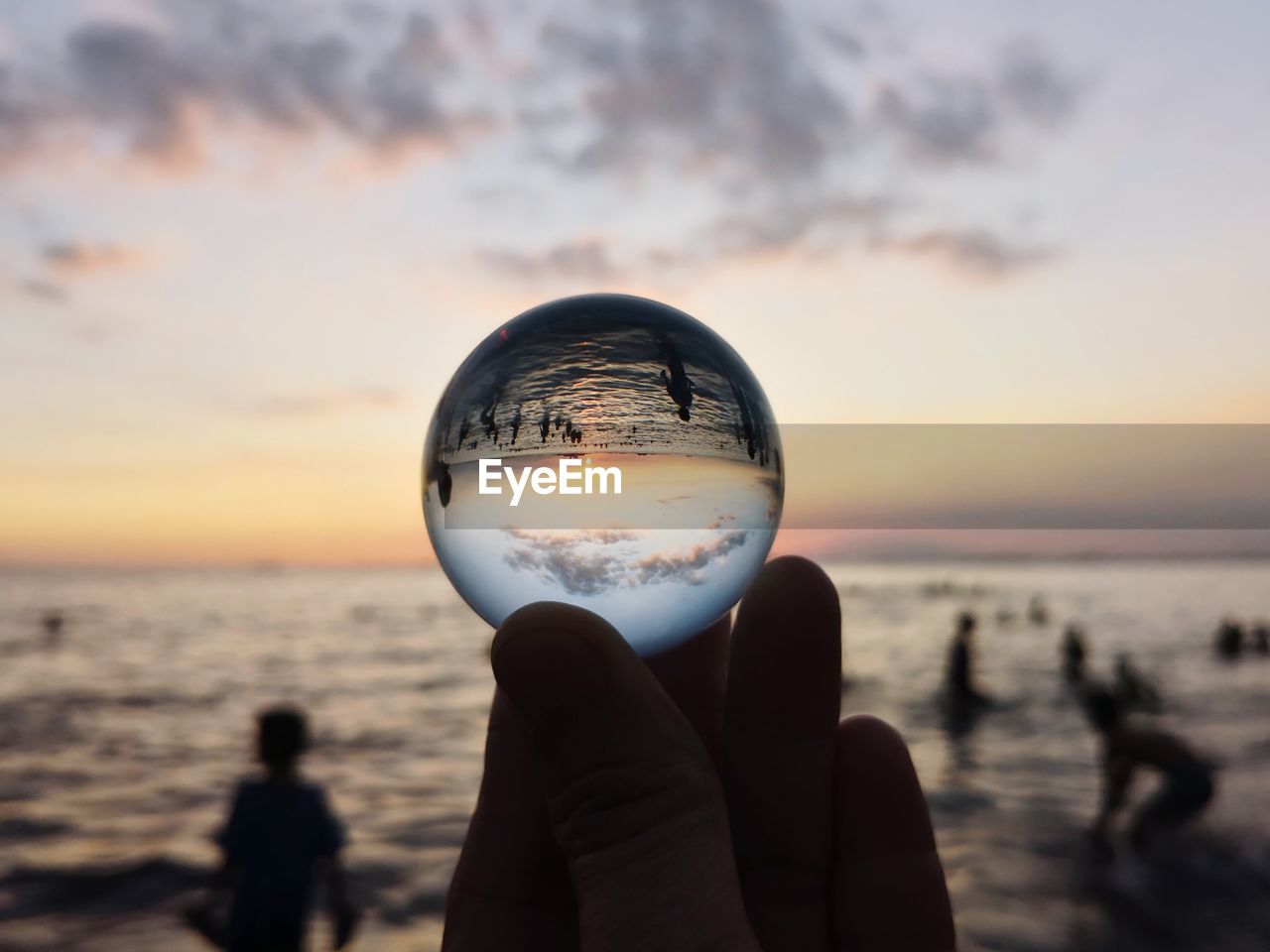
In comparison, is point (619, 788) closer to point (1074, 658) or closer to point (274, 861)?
point (274, 861)

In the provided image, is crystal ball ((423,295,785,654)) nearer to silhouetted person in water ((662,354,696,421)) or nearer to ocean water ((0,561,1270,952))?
silhouetted person in water ((662,354,696,421))

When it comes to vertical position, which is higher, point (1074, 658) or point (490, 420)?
point (490, 420)

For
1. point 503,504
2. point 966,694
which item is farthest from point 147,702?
point 503,504

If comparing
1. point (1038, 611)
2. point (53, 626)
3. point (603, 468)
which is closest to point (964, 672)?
point (603, 468)

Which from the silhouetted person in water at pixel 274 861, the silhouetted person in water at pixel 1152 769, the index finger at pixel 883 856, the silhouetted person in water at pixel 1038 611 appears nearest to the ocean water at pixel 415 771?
the silhouetted person in water at pixel 1152 769

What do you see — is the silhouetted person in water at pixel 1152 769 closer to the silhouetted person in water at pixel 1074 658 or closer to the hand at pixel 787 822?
the hand at pixel 787 822

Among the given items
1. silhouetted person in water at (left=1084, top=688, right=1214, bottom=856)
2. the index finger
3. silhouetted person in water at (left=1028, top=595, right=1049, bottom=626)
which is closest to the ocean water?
silhouetted person in water at (left=1084, top=688, right=1214, bottom=856)
